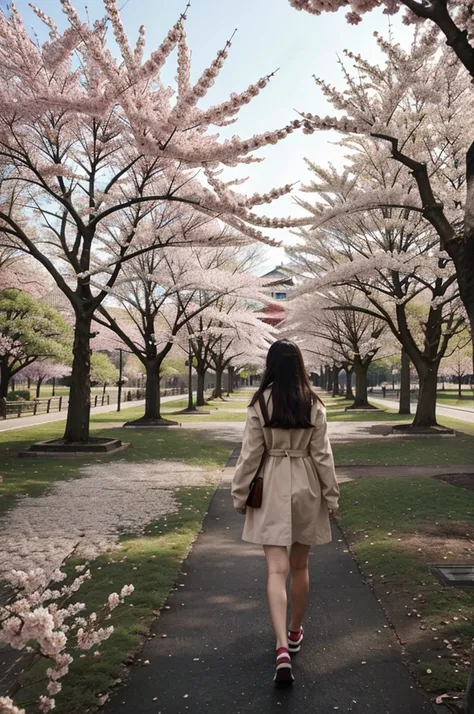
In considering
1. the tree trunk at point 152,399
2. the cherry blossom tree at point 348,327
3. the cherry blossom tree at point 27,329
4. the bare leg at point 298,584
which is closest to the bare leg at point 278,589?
the bare leg at point 298,584

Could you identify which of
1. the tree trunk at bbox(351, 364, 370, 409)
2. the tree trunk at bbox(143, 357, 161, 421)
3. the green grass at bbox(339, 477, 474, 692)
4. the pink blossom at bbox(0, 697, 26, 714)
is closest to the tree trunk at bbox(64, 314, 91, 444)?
the green grass at bbox(339, 477, 474, 692)

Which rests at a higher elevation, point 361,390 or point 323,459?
point 361,390

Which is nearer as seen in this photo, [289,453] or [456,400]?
[289,453]

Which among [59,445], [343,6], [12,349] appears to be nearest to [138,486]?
[59,445]

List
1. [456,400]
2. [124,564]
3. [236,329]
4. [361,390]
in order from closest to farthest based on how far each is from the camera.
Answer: [124,564] → [236,329] → [361,390] → [456,400]

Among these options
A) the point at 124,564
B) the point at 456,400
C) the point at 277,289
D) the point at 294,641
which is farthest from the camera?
the point at 456,400

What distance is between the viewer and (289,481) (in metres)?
3.38

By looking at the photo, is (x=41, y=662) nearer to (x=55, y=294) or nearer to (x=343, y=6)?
(x=343, y=6)

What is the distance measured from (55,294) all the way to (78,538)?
26.6 metres

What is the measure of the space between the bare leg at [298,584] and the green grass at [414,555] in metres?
0.70

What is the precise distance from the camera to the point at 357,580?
188 inches

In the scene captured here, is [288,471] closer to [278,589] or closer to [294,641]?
[278,589]

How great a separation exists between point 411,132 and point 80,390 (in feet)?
34.2

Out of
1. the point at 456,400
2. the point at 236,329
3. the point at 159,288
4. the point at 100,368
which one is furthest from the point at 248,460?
the point at 456,400
